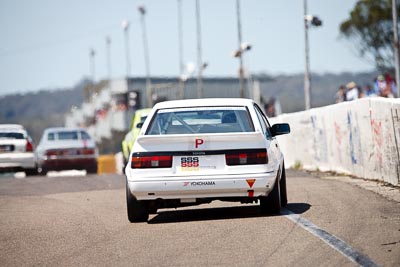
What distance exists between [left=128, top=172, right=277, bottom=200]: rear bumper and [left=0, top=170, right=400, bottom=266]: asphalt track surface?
31 cm

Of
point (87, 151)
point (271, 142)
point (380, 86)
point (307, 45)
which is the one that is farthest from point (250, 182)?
point (307, 45)

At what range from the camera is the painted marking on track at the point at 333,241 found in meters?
8.35

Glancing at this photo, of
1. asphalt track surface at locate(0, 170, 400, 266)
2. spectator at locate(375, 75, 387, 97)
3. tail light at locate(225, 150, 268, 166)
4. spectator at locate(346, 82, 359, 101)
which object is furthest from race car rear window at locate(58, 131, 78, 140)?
tail light at locate(225, 150, 268, 166)

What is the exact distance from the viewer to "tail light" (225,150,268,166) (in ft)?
39.2

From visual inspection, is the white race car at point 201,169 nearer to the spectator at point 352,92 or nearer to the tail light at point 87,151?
the tail light at point 87,151

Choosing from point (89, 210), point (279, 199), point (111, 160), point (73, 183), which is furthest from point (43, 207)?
point (111, 160)

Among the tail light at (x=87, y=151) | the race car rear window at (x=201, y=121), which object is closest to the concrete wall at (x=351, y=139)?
the race car rear window at (x=201, y=121)

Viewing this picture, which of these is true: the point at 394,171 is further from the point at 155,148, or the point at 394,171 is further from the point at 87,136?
the point at 87,136

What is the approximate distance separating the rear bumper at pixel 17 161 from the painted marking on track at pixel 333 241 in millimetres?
17084

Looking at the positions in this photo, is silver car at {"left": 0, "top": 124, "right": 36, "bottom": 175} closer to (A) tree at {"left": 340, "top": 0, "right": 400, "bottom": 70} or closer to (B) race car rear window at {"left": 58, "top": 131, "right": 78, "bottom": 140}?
(B) race car rear window at {"left": 58, "top": 131, "right": 78, "bottom": 140}

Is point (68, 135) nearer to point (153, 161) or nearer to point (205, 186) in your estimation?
point (153, 161)

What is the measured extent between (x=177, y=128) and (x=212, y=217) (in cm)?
114

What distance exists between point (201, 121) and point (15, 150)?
16610 mm

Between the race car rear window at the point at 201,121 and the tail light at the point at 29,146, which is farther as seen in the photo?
the tail light at the point at 29,146
